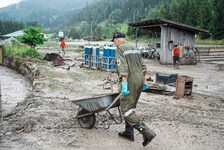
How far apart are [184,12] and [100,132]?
76779 millimetres

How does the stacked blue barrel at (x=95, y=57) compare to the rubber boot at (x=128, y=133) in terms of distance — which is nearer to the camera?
the rubber boot at (x=128, y=133)

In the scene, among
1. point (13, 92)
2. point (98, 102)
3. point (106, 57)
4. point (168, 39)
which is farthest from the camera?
point (168, 39)

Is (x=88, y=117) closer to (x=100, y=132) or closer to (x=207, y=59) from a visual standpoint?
(x=100, y=132)

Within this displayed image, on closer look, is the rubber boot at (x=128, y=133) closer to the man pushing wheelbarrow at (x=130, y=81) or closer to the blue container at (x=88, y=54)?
the man pushing wheelbarrow at (x=130, y=81)

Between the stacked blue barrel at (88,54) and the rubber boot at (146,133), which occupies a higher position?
the stacked blue barrel at (88,54)

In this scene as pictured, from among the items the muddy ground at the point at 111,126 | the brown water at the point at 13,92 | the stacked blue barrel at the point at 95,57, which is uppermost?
the stacked blue barrel at the point at 95,57

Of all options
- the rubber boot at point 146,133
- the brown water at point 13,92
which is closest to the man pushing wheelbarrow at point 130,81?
the rubber boot at point 146,133

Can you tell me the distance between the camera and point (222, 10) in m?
61.8

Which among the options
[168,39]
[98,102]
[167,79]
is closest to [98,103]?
[98,102]

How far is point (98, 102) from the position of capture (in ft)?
19.5

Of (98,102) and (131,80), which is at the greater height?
(131,80)

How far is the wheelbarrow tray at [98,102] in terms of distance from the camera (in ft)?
19.3

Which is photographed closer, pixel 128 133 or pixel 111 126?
pixel 128 133

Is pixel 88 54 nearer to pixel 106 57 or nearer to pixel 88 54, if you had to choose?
pixel 88 54
